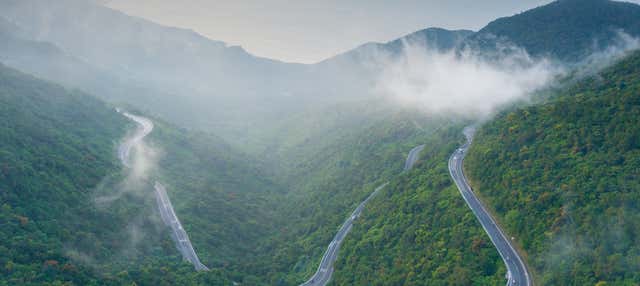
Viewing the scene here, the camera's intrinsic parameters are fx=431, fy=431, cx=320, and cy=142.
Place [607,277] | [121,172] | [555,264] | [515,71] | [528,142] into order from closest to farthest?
[607,277]
[555,264]
[528,142]
[121,172]
[515,71]

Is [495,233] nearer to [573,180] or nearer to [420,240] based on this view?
[420,240]

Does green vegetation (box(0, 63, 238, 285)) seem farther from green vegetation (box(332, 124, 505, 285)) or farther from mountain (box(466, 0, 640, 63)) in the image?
mountain (box(466, 0, 640, 63))

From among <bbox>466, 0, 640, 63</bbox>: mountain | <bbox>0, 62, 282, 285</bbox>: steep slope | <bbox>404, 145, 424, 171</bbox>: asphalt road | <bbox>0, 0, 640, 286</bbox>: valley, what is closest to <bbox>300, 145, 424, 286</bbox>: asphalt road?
<bbox>0, 0, 640, 286</bbox>: valley

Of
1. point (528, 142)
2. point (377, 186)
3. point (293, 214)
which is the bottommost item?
point (293, 214)

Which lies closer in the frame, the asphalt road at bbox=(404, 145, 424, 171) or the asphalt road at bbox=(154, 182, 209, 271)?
the asphalt road at bbox=(154, 182, 209, 271)

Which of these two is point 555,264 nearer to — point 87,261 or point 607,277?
point 607,277

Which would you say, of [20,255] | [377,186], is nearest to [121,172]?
[20,255]
